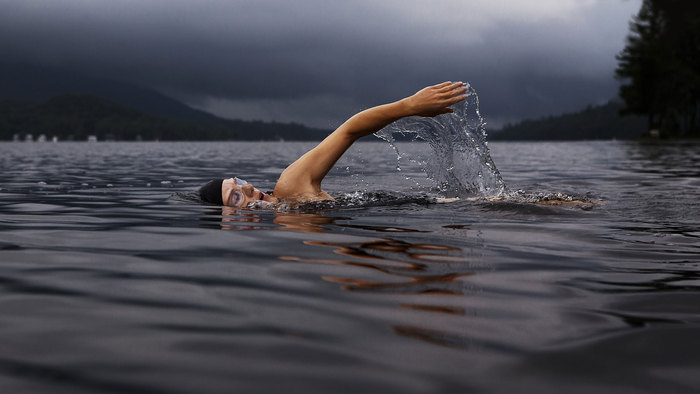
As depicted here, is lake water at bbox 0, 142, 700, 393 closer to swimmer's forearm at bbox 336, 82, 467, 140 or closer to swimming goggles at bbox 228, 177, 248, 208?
swimmer's forearm at bbox 336, 82, 467, 140

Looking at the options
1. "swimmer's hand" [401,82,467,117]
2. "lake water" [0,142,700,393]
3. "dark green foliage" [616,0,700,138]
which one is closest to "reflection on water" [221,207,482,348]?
"lake water" [0,142,700,393]

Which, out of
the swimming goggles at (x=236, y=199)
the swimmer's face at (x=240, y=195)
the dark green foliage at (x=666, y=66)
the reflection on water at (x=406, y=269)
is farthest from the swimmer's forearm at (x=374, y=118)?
the dark green foliage at (x=666, y=66)

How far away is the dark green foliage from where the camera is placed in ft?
223

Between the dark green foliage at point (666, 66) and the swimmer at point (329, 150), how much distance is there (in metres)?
69.5

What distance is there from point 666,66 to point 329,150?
7183 centimetres

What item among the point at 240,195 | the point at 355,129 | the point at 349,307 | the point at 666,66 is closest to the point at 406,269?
the point at 349,307

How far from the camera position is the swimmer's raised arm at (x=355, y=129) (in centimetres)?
673

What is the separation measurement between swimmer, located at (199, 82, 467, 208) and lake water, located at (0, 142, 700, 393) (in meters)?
1.27

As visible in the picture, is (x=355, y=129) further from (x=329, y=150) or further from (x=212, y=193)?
(x=212, y=193)

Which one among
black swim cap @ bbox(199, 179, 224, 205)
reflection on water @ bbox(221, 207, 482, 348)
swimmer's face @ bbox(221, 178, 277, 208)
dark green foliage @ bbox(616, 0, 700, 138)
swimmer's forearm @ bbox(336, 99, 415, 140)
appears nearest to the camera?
reflection on water @ bbox(221, 207, 482, 348)

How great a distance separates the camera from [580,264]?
14.2 ft

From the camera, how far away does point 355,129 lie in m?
7.13

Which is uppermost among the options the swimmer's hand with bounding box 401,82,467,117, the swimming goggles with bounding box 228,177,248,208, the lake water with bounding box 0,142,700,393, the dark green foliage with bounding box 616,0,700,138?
the dark green foliage with bounding box 616,0,700,138

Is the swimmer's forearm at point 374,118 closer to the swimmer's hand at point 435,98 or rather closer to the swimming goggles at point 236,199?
the swimmer's hand at point 435,98
